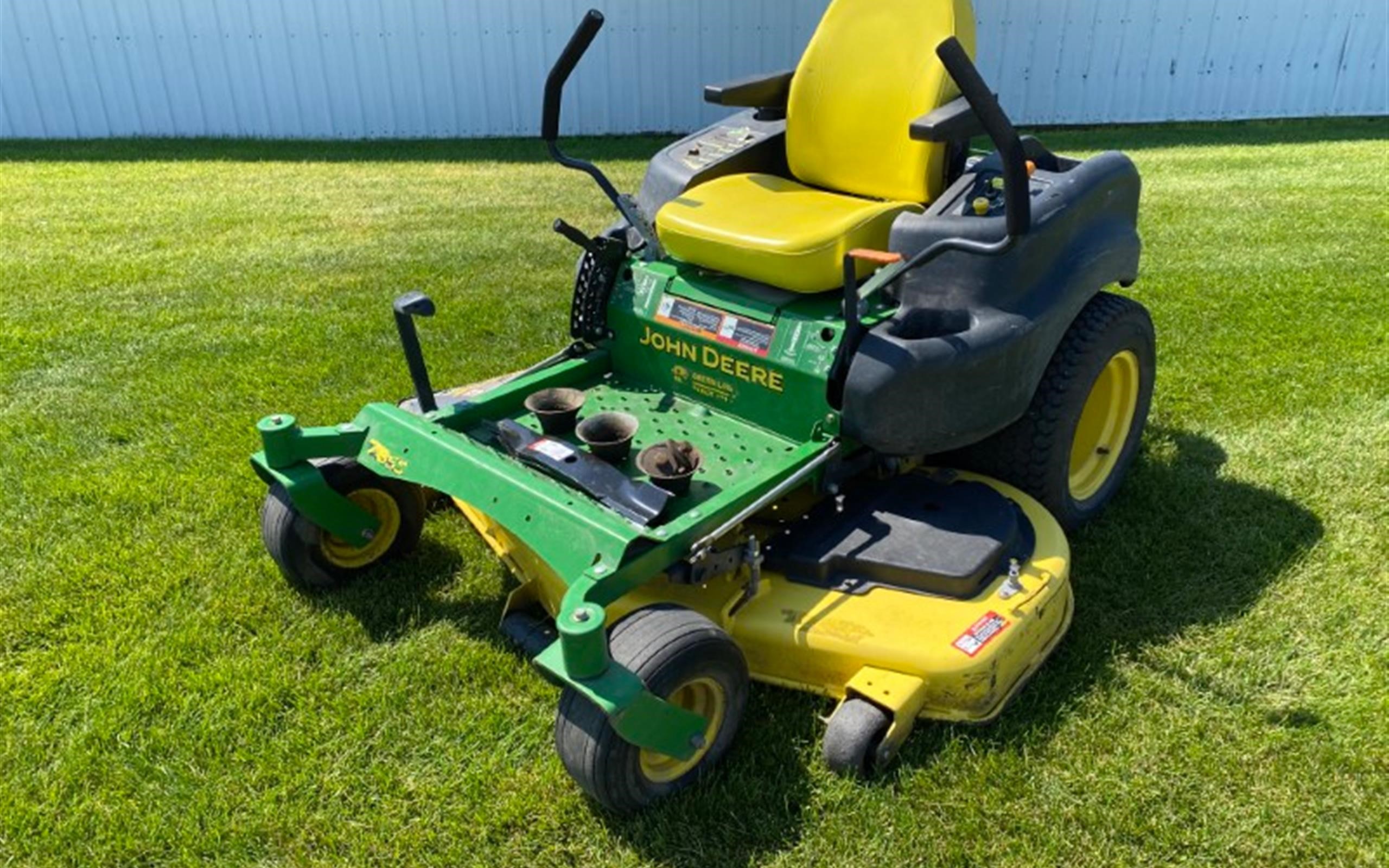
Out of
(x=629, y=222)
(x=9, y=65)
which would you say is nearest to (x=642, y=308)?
(x=629, y=222)

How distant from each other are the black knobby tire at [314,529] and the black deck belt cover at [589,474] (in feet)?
1.27

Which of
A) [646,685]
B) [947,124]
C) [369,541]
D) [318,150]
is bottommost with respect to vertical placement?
[318,150]

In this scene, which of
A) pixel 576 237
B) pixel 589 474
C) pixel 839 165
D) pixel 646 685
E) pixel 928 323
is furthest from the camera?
pixel 839 165

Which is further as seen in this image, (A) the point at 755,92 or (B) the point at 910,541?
(A) the point at 755,92

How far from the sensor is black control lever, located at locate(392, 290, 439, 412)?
2773 millimetres

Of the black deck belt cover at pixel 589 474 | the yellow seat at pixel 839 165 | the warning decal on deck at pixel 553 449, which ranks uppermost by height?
the yellow seat at pixel 839 165

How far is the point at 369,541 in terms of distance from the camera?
2936 millimetres

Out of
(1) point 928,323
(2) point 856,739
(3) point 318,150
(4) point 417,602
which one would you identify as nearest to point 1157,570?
(1) point 928,323

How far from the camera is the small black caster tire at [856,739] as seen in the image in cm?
221

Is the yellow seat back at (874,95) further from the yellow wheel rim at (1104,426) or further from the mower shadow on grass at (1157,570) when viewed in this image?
the mower shadow on grass at (1157,570)

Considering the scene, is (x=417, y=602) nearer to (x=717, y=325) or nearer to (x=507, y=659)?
(x=507, y=659)

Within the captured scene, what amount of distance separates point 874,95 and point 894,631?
1.72 m

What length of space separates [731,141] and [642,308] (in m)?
0.82

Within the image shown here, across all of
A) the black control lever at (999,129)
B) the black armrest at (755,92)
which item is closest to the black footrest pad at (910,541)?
the black control lever at (999,129)
